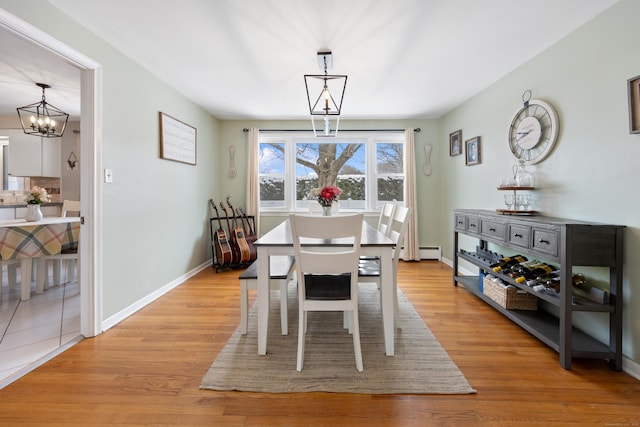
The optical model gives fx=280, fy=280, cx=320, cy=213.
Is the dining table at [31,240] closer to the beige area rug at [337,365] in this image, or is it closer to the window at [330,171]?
the beige area rug at [337,365]

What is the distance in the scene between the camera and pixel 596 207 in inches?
76.3

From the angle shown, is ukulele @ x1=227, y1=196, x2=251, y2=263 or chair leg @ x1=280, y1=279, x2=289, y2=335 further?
ukulele @ x1=227, y1=196, x2=251, y2=263

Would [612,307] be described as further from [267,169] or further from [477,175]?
[267,169]

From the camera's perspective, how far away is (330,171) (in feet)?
15.8

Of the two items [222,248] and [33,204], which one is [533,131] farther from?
[33,204]

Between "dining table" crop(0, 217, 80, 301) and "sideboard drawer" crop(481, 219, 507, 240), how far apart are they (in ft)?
13.6

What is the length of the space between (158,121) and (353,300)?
111 inches

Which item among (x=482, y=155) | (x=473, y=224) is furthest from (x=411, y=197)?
(x=473, y=224)

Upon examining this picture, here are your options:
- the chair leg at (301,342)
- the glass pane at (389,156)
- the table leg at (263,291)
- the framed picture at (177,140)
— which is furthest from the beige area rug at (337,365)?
the glass pane at (389,156)

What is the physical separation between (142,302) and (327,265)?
7.02ft

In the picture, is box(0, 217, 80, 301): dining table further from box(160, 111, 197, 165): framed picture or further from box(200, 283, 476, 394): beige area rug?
box(200, 283, 476, 394): beige area rug

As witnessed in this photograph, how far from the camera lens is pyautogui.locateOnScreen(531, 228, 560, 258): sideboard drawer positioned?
183cm

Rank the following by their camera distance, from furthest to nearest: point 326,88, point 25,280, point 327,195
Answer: point 25,280, point 327,195, point 326,88

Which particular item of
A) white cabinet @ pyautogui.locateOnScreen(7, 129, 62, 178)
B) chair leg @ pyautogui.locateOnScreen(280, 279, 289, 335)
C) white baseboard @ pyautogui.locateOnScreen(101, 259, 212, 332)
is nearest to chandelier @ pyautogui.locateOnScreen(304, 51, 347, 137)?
chair leg @ pyautogui.locateOnScreen(280, 279, 289, 335)
